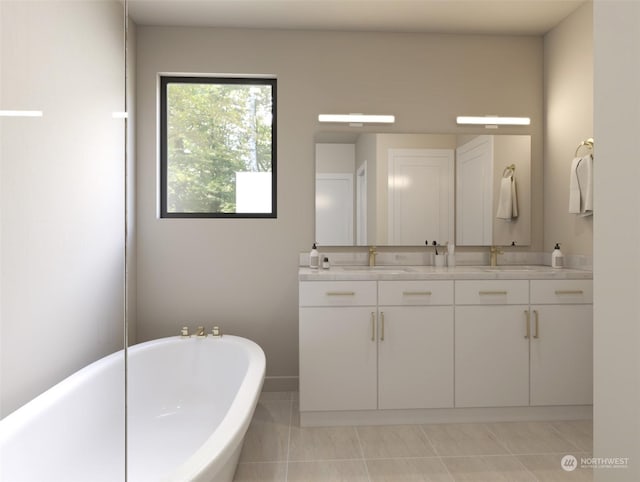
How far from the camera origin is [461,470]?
1.83 meters

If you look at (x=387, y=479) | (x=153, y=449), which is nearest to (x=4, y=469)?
(x=153, y=449)

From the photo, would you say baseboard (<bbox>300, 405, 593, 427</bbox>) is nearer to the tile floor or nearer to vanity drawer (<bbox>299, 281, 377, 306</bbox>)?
the tile floor

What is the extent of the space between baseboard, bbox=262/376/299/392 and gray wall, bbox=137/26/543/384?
0.05 m

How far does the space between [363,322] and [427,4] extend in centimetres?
199

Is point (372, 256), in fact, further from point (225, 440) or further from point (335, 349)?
point (225, 440)

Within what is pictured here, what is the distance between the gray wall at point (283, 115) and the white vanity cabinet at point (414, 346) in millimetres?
777

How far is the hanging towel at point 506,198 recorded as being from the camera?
112 inches

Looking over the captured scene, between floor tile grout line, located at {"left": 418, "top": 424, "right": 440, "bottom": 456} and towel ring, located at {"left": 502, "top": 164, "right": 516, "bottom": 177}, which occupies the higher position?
towel ring, located at {"left": 502, "top": 164, "right": 516, "bottom": 177}

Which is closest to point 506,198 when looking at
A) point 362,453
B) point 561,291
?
point 561,291

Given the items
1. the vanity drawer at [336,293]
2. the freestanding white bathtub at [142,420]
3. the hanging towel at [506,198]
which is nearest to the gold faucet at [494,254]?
the hanging towel at [506,198]

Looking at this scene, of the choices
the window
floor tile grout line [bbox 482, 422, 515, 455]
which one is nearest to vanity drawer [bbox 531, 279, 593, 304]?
floor tile grout line [bbox 482, 422, 515, 455]

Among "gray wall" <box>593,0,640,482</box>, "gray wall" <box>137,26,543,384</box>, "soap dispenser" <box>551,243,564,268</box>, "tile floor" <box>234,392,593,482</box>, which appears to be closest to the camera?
"gray wall" <box>593,0,640,482</box>

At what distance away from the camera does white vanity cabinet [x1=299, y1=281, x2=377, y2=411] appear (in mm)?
2262

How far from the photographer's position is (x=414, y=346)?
7.54 ft
